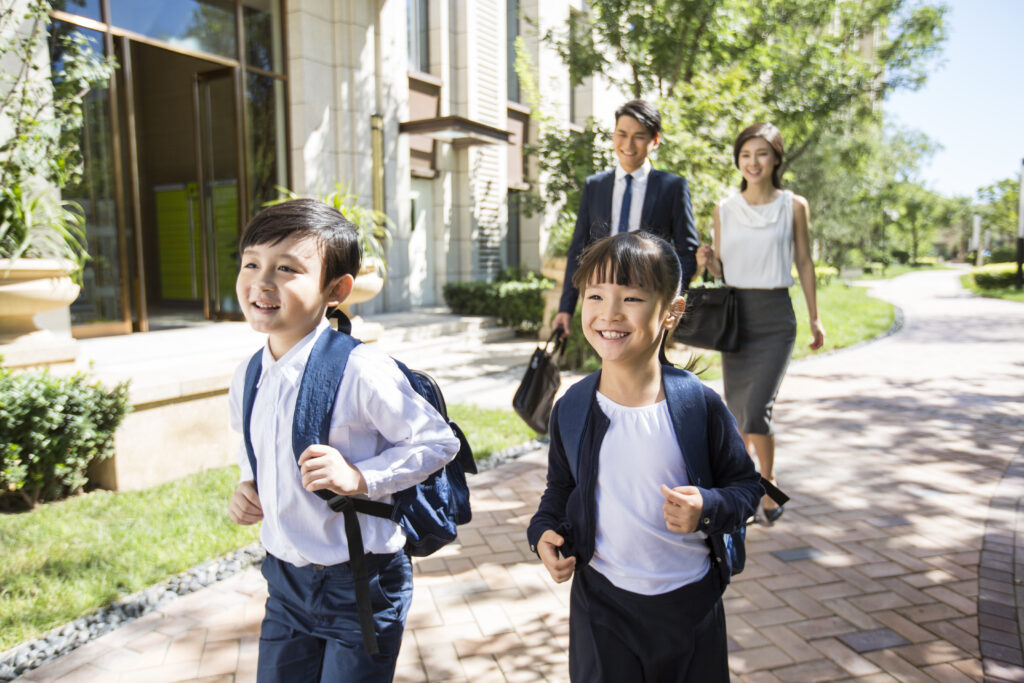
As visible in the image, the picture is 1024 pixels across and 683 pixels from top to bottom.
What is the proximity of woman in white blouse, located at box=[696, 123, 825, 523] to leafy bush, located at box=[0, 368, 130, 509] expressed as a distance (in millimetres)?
3613

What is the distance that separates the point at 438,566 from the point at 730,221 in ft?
7.85

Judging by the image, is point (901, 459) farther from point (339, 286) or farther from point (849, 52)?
point (849, 52)

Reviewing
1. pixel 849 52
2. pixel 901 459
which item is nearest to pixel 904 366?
pixel 901 459

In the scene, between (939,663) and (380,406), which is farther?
(939,663)

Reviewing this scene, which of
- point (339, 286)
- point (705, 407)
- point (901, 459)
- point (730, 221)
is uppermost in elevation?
point (730, 221)

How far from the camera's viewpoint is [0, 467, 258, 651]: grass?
10.3 ft

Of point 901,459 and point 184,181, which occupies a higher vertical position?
point 184,181

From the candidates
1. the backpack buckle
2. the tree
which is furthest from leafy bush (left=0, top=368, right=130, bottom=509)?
the tree

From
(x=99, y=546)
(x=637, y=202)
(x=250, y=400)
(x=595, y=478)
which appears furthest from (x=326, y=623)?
(x=637, y=202)

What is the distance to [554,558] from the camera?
1597mm

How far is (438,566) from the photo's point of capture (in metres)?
3.68

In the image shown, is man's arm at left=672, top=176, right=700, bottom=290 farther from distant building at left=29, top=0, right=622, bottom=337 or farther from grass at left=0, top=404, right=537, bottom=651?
distant building at left=29, top=0, right=622, bottom=337

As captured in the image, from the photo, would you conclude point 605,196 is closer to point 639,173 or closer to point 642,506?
point 639,173

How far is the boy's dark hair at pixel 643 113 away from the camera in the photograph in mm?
3535
